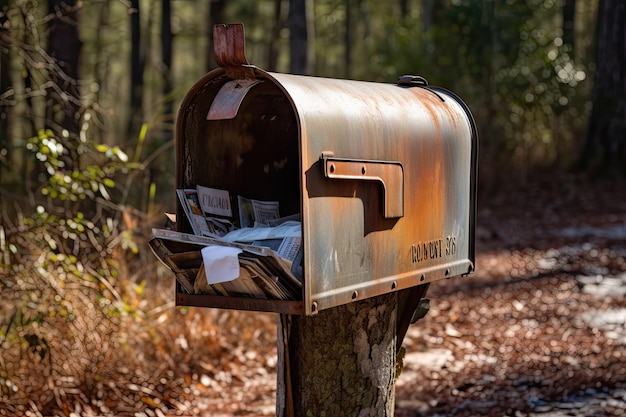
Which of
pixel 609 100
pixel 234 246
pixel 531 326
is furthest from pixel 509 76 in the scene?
pixel 234 246

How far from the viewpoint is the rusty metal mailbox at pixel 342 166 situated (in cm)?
253

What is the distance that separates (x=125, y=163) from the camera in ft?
17.6

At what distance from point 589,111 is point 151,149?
6.37 metres

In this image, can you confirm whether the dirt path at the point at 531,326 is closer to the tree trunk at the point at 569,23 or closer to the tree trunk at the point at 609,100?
the tree trunk at the point at 609,100

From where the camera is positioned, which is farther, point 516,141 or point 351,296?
point 516,141

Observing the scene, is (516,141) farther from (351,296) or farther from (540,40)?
(351,296)

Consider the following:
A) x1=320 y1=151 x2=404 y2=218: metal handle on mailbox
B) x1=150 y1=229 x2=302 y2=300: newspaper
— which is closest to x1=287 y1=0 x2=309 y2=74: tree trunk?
x1=320 y1=151 x2=404 y2=218: metal handle on mailbox

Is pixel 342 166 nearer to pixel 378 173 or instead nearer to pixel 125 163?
pixel 378 173

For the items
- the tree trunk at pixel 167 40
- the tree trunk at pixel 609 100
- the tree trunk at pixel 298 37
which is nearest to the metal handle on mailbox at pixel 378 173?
the tree trunk at pixel 298 37

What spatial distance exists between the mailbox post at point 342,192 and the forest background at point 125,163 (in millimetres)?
1907

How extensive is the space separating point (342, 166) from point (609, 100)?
34.5ft

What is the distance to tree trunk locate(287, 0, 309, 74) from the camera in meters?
9.44

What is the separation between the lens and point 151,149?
10.6 m

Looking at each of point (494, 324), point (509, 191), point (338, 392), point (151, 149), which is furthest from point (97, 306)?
point (509, 191)
